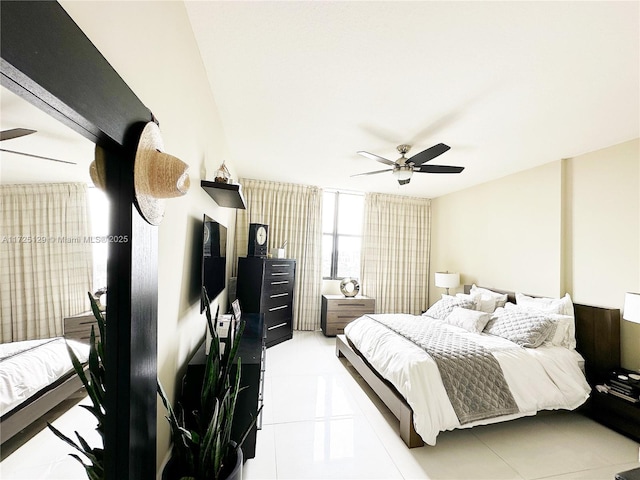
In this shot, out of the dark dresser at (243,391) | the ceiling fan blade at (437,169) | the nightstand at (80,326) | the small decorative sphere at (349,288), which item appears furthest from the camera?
the small decorative sphere at (349,288)

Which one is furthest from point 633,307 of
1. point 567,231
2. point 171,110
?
point 171,110

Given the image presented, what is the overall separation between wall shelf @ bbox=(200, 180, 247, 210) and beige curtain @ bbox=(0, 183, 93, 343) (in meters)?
1.38

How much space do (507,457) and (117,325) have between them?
2643 millimetres

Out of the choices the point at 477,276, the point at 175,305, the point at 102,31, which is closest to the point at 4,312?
the point at 102,31

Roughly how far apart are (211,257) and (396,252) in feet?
12.9

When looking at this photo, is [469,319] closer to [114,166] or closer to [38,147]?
[114,166]

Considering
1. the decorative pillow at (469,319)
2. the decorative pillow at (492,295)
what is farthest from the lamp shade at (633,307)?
the decorative pillow at (492,295)

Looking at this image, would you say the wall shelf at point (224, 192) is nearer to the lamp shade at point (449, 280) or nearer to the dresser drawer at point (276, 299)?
the dresser drawer at point (276, 299)

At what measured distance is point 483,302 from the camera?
141 inches

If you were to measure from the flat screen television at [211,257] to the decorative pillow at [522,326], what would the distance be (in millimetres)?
2932

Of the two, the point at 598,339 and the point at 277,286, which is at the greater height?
the point at 277,286

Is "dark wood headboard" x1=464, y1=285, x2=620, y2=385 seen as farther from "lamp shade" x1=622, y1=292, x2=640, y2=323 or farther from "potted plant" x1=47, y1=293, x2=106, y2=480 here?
"potted plant" x1=47, y1=293, x2=106, y2=480

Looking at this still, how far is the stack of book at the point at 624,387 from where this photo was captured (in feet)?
7.47

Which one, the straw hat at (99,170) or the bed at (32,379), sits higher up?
the straw hat at (99,170)
